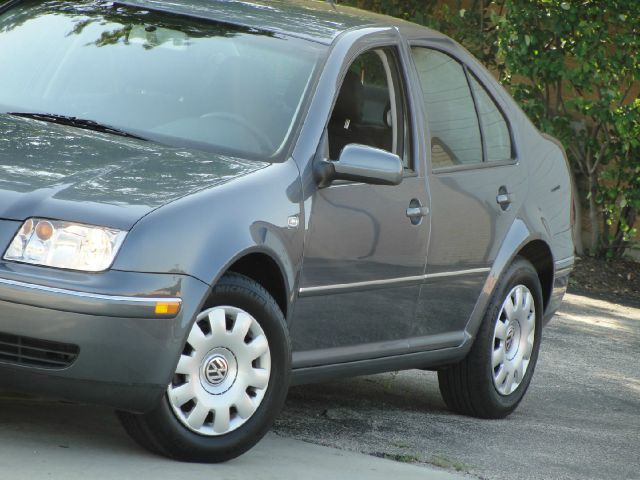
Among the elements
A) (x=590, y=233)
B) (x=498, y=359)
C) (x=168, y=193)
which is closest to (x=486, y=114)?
(x=498, y=359)

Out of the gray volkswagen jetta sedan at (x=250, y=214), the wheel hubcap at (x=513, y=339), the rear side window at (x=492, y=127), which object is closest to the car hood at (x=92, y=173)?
the gray volkswagen jetta sedan at (x=250, y=214)

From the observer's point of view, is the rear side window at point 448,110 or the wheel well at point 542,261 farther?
the wheel well at point 542,261

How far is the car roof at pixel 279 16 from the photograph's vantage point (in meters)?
6.10

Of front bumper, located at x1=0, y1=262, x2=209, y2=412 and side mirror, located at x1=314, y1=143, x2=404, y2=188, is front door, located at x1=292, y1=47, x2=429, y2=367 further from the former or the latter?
front bumper, located at x1=0, y1=262, x2=209, y2=412

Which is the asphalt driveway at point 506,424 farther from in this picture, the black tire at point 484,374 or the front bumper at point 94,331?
the front bumper at point 94,331

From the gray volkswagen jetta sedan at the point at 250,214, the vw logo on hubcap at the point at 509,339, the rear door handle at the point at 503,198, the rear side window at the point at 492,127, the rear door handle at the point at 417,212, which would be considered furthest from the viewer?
the vw logo on hubcap at the point at 509,339

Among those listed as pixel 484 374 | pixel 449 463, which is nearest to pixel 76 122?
pixel 449 463

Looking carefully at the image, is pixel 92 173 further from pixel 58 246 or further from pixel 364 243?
pixel 364 243

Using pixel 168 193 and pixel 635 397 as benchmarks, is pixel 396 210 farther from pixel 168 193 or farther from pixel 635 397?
pixel 635 397

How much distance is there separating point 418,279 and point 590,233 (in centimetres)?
812

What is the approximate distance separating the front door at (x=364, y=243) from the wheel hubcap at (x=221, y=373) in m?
0.35

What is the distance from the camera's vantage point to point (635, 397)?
802 centimetres

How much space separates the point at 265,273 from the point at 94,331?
95 cm

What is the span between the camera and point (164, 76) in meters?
5.86
